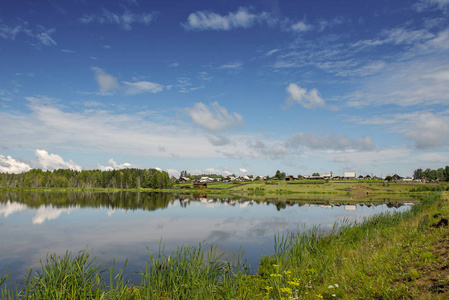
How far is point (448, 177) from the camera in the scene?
171875mm

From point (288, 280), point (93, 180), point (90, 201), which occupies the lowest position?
point (90, 201)

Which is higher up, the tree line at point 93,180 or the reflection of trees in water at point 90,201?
the tree line at point 93,180

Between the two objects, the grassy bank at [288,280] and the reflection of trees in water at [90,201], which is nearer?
the grassy bank at [288,280]

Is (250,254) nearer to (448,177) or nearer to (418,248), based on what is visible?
(418,248)

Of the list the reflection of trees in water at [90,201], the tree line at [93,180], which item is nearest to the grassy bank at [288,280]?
the reflection of trees in water at [90,201]

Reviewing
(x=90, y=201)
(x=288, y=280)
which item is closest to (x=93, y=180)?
(x=90, y=201)

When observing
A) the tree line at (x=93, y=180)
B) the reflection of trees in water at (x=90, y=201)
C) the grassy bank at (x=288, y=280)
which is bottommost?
the reflection of trees in water at (x=90, y=201)

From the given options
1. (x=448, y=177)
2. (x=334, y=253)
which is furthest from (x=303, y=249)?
(x=448, y=177)

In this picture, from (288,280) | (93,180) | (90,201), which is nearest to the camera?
(288,280)

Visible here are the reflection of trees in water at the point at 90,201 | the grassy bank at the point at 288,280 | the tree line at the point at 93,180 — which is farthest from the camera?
the tree line at the point at 93,180

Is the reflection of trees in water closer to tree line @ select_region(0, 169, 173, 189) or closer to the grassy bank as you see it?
the grassy bank

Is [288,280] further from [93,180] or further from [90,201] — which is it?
[93,180]

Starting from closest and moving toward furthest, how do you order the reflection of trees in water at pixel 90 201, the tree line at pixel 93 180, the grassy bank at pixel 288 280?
the grassy bank at pixel 288 280
the reflection of trees in water at pixel 90 201
the tree line at pixel 93 180

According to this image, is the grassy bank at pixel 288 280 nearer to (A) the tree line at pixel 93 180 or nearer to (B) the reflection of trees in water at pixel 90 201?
(B) the reflection of trees in water at pixel 90 201
